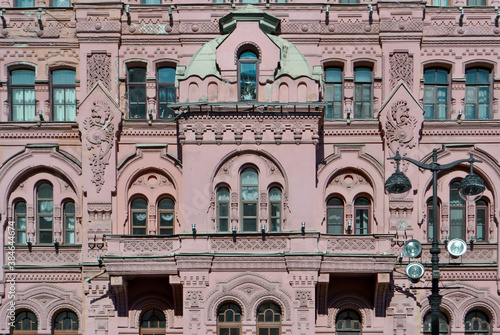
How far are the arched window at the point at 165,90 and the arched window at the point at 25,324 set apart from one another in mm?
8469

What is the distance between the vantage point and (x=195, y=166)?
1302 inches

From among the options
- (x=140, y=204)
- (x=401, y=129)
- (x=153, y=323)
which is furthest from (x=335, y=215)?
(x=153, y=323)

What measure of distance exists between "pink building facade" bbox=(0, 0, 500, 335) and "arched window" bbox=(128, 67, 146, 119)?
0.07m

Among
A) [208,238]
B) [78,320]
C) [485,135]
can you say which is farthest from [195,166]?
[485,135]

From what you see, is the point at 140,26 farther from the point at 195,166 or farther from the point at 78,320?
the point at 78,320

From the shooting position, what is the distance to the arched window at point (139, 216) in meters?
35.0

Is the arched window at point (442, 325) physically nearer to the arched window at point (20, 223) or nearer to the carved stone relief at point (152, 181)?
the carved stone relief at point (152, 181)

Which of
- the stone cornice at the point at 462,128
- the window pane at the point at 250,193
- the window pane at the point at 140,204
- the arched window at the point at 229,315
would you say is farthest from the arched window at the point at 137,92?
the stone cornice at the point at 462,128

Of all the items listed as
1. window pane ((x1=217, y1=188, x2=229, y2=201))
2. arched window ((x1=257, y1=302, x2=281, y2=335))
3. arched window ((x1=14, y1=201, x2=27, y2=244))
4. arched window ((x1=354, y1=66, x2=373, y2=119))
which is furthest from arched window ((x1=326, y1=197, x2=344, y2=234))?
arched window ((x1=14, y1=201, x2=27, y2=244))

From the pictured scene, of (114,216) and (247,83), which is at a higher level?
(247,83)

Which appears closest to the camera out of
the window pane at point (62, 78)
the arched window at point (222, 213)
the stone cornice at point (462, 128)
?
the arched window at point (222, 213)

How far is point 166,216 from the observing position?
115ft

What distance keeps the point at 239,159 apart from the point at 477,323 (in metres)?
10.3

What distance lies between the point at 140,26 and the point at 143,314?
10.3 metres
